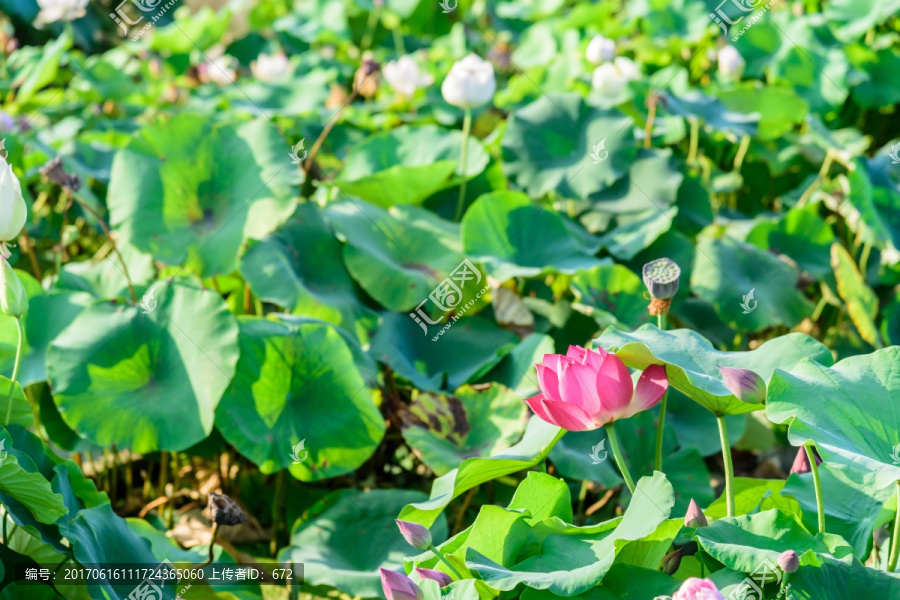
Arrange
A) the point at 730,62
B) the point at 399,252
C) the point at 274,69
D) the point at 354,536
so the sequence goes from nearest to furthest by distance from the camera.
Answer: the point at 354,536 < the point at 399,252 < the point at 730,62 < the point at 274,69

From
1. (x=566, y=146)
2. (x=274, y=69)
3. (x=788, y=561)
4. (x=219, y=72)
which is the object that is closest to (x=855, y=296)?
(x=566, y=146)

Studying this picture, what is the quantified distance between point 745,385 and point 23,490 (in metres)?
0.75

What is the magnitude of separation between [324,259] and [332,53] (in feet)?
7.00

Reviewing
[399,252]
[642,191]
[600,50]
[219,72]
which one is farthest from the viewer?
[219,72]

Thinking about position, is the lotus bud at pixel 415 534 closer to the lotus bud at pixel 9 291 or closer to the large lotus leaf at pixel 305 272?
the lotus bud at pixel 9 291

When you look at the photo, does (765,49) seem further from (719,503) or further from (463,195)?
(719,503)

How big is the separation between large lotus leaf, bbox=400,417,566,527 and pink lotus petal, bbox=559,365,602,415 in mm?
126

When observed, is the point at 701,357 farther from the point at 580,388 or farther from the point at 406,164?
the point at 406,164

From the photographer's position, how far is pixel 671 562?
0.84 meters

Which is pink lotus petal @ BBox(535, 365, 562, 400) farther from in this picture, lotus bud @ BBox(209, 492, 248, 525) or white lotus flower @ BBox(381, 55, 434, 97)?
white lotus flower @ BBox(381, 55, 434, 97)

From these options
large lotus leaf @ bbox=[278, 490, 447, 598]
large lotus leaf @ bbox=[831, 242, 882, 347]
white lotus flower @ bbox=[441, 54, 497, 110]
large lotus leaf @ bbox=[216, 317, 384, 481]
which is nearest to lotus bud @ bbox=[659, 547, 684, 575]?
large lotus leaf @ bbox=[278, 490, 447, 598]

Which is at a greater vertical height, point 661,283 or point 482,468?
point 661,283

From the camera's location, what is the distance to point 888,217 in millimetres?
1988

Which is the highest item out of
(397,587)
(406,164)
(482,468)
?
(397,587)
